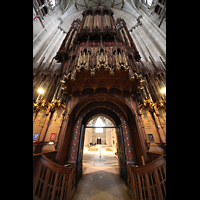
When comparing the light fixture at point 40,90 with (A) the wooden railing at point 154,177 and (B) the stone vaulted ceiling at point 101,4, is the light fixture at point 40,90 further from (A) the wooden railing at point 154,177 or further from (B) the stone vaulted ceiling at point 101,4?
(B) the stone vaulted ceiling at point 101,4

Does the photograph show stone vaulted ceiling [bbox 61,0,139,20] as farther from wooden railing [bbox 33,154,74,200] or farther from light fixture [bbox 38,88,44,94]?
wooden railing [bbox 33,154,74,200]

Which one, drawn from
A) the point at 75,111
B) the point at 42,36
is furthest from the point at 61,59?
the point at 42,36

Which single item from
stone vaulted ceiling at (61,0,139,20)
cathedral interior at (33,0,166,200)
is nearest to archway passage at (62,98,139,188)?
cathedral interior at (33,0,166,200)

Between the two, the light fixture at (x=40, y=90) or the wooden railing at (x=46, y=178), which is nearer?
the wooden railing at (x=46, y=178)

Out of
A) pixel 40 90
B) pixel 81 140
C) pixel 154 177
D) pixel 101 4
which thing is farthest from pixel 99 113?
pixel 101 4

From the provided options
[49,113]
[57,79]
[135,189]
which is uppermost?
[57,79]

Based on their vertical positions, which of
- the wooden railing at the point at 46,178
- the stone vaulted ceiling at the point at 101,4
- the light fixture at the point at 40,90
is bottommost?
the wooden railing at the point at 46,178

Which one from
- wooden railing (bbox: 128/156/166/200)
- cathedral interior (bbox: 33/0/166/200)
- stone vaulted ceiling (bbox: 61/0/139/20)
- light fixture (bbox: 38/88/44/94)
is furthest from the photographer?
stone vaulted ceiling (bbox: 61/0/139/20)

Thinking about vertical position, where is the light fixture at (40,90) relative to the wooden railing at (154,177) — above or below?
above

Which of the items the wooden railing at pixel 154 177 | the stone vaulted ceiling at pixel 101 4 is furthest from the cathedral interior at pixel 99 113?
the stone vaulted ceiling at pixel 101 4

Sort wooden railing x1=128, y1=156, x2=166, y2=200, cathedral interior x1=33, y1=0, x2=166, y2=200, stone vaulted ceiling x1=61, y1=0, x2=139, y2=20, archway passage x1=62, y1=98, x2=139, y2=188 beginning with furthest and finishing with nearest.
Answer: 1. stone vaulted ceiling x1=61, y1=0, x2=139, y2=20
2. archway passage x1=62, y1=98, x2=139, y2=188
3. cathedral interior x1=33, y1=0, x2=166, y2=200
4. wooden railing x1=128, y1=156, x2=166, y2=200

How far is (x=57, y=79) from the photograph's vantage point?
577 centimetres
